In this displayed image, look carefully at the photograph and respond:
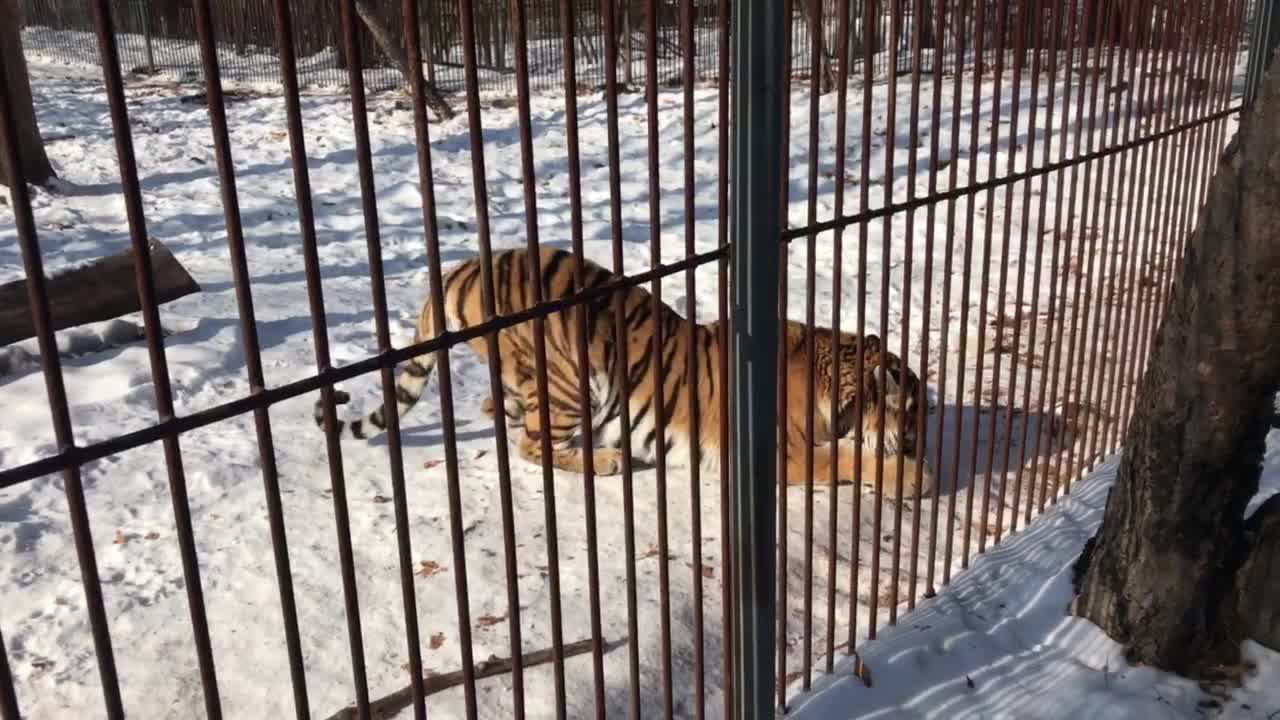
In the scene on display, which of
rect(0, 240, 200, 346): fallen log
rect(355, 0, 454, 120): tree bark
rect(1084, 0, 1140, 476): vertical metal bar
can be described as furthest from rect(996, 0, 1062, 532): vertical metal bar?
rect(355, 0, 454, 120): tree bark

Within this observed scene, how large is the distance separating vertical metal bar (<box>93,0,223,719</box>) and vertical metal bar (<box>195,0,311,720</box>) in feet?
0.33

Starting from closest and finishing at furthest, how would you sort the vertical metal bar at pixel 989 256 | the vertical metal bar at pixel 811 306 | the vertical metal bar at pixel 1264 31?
the vertical metal bar at pixel 811 306 → the vertical metal bar at pixel 989 256 → the vertical metal bar at pixel 1264 31

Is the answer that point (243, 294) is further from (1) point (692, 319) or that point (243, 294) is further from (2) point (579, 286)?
(1) point (692, 319)

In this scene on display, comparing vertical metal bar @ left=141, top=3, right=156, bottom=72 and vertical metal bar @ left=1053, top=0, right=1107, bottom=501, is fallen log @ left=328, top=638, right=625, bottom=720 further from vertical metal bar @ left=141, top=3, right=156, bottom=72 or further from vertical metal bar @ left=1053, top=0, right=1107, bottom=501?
vertical metal bar @ left=141, top=3, right=156, bottom=72

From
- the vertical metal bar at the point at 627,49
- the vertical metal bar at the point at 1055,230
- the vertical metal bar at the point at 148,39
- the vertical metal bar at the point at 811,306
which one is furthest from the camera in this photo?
the vertical metal bar at the point at 148,39

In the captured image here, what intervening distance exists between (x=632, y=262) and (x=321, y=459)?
361 centimetres

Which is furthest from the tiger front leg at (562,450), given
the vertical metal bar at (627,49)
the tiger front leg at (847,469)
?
the vertical metal bar at (627,49)

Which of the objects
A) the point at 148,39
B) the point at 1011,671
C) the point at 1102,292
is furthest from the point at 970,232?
the point at 148,39

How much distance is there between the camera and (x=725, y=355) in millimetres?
2266

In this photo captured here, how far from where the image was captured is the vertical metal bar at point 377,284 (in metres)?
1.46

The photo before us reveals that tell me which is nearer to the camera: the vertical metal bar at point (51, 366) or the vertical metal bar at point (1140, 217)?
the vertical metal bar at point (51, 366)

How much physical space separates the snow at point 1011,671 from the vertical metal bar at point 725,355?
464 millimetres

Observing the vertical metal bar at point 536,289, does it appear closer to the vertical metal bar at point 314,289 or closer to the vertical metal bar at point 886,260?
the vertical metal bar at point 314,289

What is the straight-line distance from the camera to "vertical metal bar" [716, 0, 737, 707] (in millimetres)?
2139
